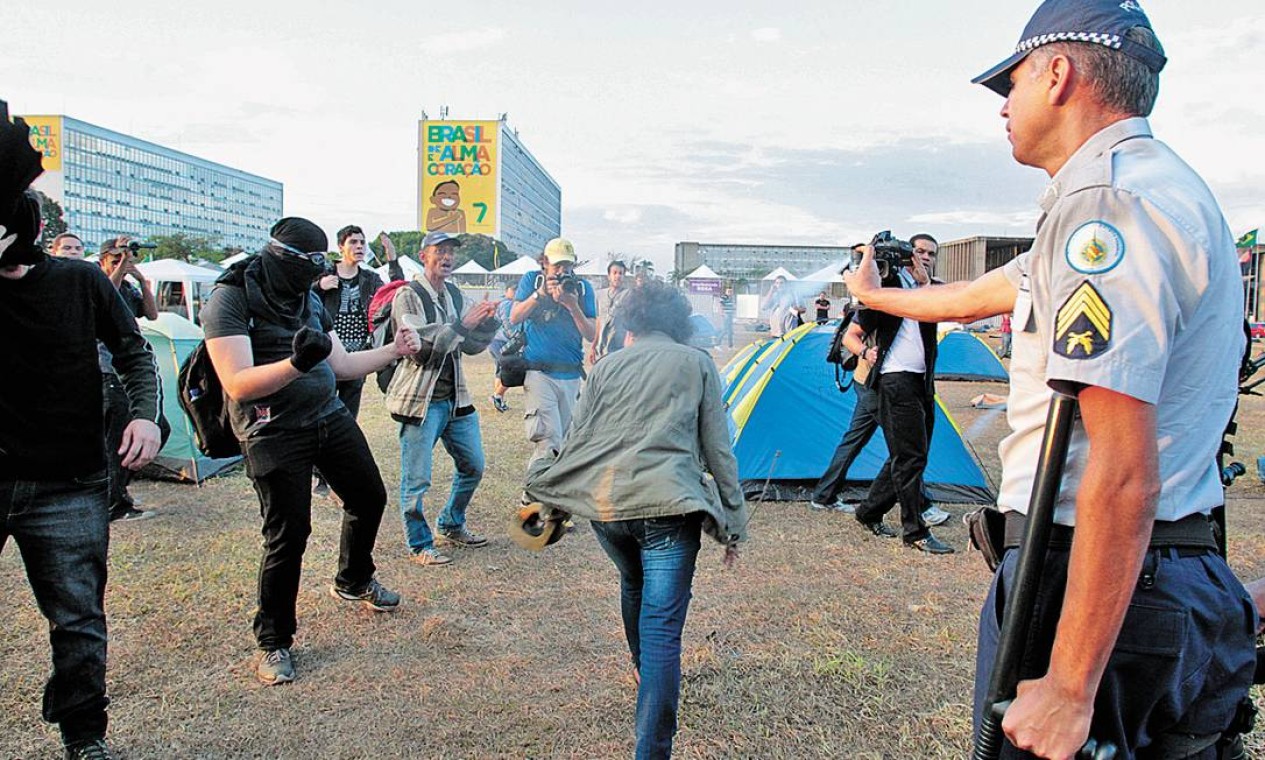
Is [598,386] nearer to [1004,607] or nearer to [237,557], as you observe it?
[1004,607]

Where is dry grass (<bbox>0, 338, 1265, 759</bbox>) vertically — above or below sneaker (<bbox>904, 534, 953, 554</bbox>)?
below

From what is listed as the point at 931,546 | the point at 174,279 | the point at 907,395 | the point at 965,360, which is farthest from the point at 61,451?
the point at 174,279

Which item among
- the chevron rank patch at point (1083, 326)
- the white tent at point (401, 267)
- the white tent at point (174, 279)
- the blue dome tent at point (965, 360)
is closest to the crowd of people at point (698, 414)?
the chevron rank patch at point (1083, 326)

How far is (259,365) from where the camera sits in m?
3.57

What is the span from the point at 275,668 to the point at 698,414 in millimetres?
2104

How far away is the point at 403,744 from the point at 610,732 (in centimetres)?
76

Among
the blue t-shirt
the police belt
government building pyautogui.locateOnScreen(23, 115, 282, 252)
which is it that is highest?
government building pyautogui.locateOnScreen(23, 115, 282, 252)

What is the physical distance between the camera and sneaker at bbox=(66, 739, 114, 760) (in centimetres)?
289

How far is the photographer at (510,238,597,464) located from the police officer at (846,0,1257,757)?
4.74 meters

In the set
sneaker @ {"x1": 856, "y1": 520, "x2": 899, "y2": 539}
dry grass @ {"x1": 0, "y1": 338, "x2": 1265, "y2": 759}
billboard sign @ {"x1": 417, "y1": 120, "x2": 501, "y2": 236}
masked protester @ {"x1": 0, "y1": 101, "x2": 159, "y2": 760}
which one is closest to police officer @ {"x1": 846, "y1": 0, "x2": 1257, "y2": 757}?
dry grass @ {"x1": 0, "y1": 338, "x2": 1265, "y2": 759}

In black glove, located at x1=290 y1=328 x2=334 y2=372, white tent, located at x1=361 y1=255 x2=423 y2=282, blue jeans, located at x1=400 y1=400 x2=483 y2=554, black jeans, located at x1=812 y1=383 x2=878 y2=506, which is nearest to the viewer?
black glove, located at x1=290 y1=328 x2=334 y2=372

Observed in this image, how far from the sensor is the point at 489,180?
31.8 metres

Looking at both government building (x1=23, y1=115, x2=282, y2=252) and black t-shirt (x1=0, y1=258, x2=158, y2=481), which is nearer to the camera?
black t-shirt (x1=0, y1=258, x2=158, y2=481)

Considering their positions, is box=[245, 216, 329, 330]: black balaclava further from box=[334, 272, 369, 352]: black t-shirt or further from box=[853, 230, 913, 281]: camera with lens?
box=[334, 272, 369, 352]: black t-shirt
